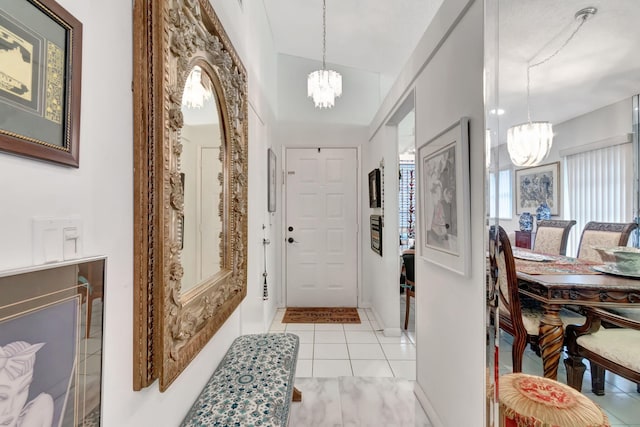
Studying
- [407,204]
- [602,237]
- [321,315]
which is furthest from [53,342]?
[407,204]

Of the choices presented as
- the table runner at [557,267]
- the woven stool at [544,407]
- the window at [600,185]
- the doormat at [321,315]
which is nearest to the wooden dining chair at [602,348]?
the table runner at [557,267]

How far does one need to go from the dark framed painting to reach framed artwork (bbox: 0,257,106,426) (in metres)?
0.23

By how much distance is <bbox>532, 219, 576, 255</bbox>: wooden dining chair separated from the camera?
9.60 feet

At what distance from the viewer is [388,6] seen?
8.03 feet

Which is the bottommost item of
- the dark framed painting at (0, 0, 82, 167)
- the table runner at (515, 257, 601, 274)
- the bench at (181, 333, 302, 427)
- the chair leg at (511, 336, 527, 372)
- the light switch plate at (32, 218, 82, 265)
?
the chair leg at (511, 336, 527, 372)

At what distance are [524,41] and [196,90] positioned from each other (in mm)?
2591

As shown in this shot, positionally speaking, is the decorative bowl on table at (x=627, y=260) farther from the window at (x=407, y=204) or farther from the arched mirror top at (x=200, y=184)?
the window at (x=407, y=204)

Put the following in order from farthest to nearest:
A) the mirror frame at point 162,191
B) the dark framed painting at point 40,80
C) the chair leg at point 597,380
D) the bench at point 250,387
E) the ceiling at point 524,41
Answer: the ceiling at point 524,41 < the chair leg at point 597,380 < the bench at point 250,387 < the mirror frame at point 162,191 < the dark framed painting at point 40,80

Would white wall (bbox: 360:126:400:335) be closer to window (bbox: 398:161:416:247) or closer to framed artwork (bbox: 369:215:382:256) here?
framed artwork (bbox: 369:215:382:256)

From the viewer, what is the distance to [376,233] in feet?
11.4

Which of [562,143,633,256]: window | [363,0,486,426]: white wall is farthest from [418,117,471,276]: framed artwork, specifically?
[562,143,633,256]: window

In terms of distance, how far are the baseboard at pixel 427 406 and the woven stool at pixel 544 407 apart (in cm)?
53

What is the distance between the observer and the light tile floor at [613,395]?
5.75ft

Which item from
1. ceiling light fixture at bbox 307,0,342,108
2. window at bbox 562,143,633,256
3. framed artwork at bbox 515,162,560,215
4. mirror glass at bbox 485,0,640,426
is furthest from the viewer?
window at bbox 562,143,633,256
